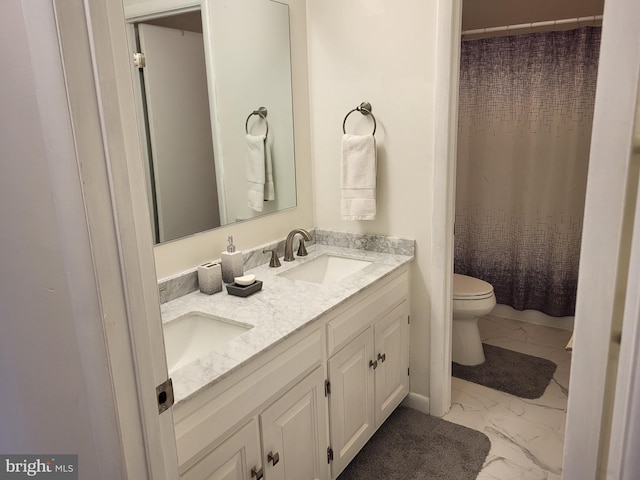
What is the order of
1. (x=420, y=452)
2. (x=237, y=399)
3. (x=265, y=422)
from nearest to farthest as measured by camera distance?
(x=237, y=399) → (x=265, y=422) → (x=420, y=452)

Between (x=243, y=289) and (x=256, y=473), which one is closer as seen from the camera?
(x=256, y=473)

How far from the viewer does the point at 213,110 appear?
1923mm

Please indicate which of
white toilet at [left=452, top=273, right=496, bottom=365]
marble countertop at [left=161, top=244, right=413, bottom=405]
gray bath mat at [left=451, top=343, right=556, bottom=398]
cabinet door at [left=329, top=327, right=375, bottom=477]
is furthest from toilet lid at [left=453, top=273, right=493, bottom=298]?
cabinet door at [left=329, top=327, right=375, bottom=477]

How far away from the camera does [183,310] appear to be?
1.65 m

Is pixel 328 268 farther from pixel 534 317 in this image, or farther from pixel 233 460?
pixel 534 317

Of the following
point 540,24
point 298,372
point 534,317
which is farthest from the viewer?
point 534,317

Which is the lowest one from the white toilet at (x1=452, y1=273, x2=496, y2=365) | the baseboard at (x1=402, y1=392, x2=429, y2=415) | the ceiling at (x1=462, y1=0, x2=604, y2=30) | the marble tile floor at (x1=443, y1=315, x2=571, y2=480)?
the marble tile floor at (x1=443, y1=315, x2=571, y2=480)

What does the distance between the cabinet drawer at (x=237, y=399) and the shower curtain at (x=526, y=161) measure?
2.10m

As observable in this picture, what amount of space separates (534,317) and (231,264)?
7.82 feet

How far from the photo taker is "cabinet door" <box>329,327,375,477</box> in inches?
70.1

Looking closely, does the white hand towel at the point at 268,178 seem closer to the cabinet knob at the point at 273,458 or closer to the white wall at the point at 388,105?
the white wall at the point at 388,105

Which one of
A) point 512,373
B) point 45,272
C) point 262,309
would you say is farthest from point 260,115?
point 512,373

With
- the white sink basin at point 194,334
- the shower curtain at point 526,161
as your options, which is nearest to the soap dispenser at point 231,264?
the white sink basin at point 194,334

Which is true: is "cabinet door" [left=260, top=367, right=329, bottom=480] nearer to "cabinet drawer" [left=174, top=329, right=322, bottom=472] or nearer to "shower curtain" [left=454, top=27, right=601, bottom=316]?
"cabinet drawer" [left=174, top=329, right=322, bottom=472]
